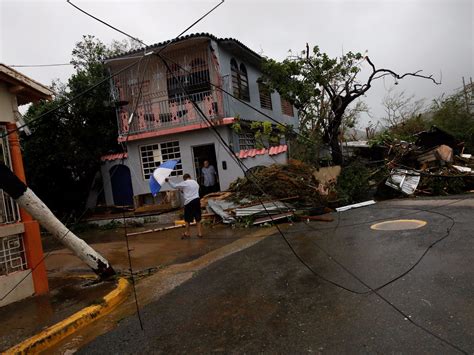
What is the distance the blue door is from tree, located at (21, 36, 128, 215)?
90 centimetres

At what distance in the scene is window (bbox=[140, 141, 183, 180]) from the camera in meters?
14.7

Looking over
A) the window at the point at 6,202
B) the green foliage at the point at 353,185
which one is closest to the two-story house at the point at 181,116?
the green foliage at the point at 353,185

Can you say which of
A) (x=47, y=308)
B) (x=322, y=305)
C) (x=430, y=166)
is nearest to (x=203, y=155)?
(x=430, y=166)

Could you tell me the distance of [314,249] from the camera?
712cm

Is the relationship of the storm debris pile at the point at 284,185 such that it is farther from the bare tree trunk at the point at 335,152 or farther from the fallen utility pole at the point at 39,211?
the fallen utility pole at the point at 39,211

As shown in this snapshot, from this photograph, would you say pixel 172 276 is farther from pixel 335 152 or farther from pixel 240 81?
pixel 240 81

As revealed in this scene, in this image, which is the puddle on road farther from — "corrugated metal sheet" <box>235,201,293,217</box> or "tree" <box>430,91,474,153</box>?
"tree" <box>430,91,474,153</box>

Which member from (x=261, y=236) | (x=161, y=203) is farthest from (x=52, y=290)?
(x=161, y=203)

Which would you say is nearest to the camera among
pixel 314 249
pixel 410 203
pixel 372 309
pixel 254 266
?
pixel 372 309

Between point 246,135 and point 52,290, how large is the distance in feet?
34.2

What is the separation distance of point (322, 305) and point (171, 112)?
1135 centimetres

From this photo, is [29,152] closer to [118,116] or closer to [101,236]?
[118,116]

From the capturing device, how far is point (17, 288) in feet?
19.6

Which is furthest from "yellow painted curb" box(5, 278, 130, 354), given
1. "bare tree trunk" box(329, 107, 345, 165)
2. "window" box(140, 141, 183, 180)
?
"bare tree trunk" box(329, 107, 345, 165)
